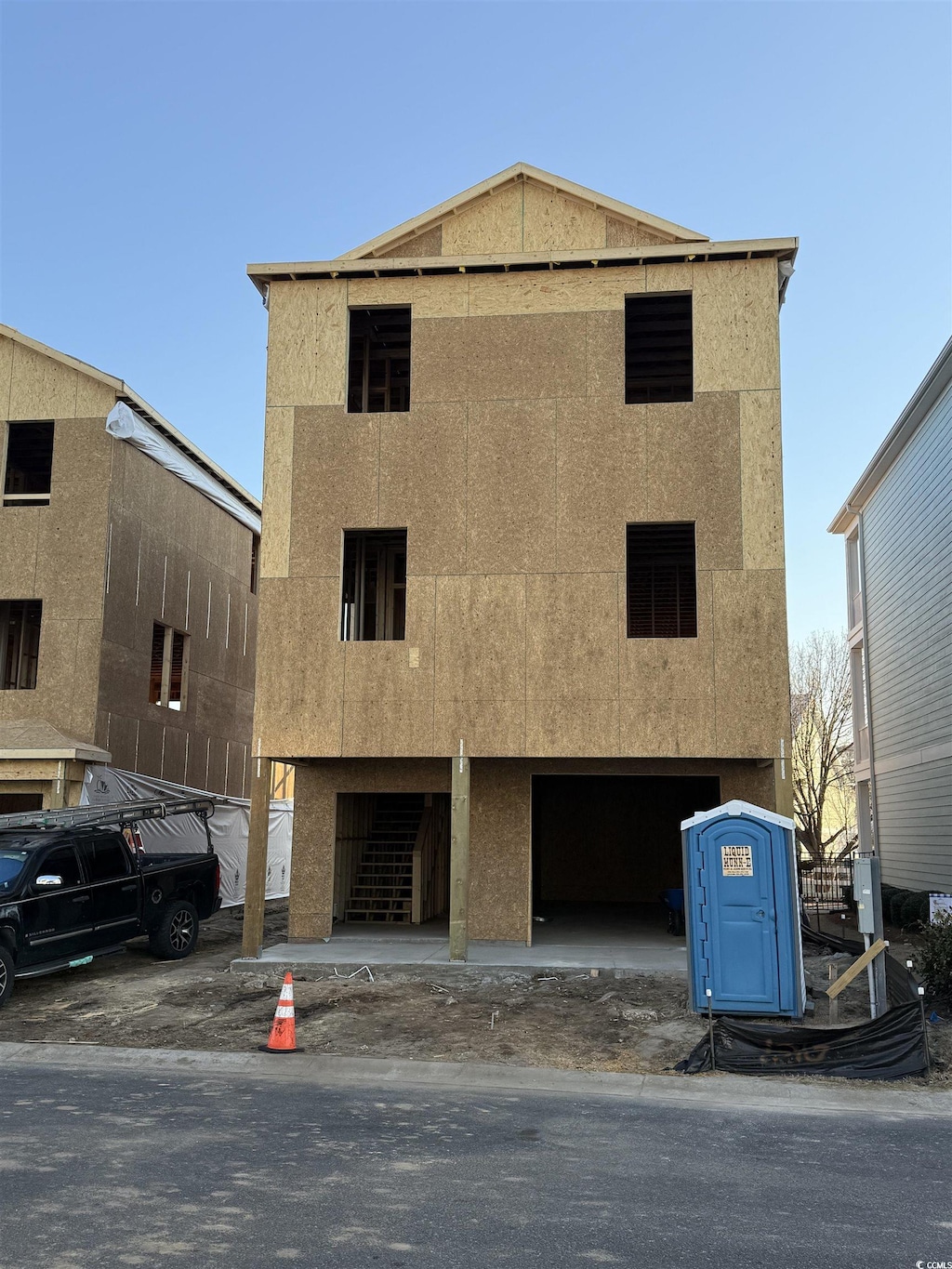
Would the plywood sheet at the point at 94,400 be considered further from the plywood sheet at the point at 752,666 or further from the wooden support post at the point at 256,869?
the plywood sheet at the point at 752,666

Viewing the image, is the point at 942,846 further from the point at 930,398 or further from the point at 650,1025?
the point at 650,1025

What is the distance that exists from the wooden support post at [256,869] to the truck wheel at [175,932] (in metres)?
0.98

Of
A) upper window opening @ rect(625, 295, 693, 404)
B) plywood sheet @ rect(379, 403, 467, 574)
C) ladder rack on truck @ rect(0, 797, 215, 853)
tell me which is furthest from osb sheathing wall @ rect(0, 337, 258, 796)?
upper window opening @ rect(625, 295, 693, 404)

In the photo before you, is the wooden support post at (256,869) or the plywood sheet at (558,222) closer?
the wooden support post at (256,869)

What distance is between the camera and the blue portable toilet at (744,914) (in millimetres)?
10594

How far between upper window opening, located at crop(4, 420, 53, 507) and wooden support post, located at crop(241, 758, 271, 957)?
801cm

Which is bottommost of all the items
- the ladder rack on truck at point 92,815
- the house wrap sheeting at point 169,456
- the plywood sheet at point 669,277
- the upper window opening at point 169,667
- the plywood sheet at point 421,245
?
the ladder rack on truck at point 92,815

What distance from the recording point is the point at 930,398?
66.0 ft

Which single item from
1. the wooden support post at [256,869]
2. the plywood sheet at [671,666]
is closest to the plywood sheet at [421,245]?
the plywood sheet at [671,666]

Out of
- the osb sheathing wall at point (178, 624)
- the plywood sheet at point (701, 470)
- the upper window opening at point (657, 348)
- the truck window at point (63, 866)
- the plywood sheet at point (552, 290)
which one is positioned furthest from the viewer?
the osb sheathing wall at point (178, 624)

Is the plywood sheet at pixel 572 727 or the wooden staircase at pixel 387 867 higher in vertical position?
the plywood sheet at pixel 572 727

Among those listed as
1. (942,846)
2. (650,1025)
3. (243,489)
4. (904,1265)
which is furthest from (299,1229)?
(243,489)

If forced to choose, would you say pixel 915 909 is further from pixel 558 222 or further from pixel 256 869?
pixel 558 222

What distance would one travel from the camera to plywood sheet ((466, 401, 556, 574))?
1477 cm
